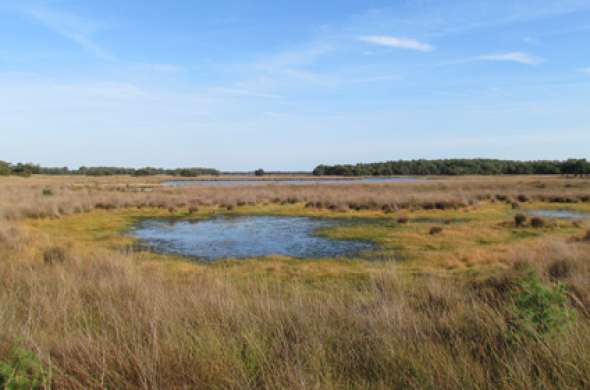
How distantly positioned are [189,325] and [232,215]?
31.1m

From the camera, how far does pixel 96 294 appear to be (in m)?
6.55

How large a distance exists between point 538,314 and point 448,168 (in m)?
172

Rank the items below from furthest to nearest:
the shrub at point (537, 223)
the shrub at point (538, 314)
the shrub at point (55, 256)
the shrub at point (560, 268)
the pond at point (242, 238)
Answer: the shrub at point (537, 223) → the pond at point (242, 238) → the shrub at point (55, 256) → the shrub at point (560, 268) → the shrub at point (538, 314)

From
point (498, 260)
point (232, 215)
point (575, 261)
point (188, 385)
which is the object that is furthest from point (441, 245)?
point (232, 215)

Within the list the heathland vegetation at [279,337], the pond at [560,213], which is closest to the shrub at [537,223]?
the pond at [560,213]

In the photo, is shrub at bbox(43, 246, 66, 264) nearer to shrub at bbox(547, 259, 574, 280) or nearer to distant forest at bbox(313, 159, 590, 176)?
shrub at bbox(547, 259, 574, 280)

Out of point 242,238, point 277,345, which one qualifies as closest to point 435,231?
point 242,238

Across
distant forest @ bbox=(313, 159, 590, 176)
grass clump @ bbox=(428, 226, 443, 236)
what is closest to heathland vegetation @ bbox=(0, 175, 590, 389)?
grass clump @ bbox=(428, 226, 443, 236)

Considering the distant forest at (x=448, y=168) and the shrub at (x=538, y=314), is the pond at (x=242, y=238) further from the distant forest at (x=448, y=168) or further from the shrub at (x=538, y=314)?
the distant forest at (x=448, y=168)

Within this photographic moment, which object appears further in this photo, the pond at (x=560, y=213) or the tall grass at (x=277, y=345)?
the pond at (x=560, y=213)

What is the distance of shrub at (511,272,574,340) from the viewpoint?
4.14 metres

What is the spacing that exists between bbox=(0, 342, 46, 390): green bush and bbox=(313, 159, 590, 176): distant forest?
143934mm

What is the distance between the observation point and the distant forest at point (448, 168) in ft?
474

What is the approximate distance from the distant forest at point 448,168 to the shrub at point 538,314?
140 meters
